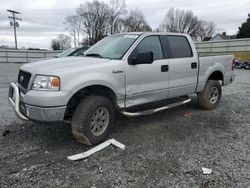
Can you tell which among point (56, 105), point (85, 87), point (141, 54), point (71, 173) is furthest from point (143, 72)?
point (71, 173)

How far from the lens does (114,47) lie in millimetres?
4625

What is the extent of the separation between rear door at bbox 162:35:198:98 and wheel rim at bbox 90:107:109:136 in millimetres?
1654

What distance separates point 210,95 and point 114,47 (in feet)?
9.96

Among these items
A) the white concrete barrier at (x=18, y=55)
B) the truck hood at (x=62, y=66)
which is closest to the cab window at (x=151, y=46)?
the truck hood at (x=62, y=66)

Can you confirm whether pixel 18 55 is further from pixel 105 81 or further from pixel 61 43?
pixel 61 43

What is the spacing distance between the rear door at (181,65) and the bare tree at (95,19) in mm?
45394

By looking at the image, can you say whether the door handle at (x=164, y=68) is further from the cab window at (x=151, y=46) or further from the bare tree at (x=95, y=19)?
the bare tree at (x=95, y=19)

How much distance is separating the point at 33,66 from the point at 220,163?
3277 millimetres

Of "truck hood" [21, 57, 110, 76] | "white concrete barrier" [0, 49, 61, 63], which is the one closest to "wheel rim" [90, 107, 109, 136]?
"truck hood" [21, 57, 110, 76]

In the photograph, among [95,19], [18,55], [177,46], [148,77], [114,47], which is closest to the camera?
[148,77]

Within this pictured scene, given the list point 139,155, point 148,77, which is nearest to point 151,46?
point 148,77

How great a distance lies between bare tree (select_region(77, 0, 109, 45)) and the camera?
49.2 metres

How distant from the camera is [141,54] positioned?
4105 mm

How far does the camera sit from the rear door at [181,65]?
195 inches
